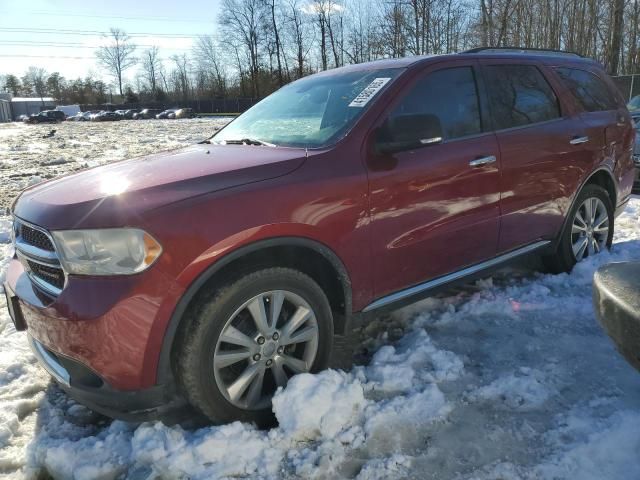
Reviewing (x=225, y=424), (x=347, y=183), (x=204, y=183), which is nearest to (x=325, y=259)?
(x=347, y=183)

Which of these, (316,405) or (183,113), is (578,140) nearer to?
(316,405)

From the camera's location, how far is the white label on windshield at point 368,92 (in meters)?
2.98

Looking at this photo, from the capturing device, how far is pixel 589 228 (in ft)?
14.6

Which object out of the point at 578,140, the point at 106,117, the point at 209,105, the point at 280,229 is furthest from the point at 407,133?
the point at 209,105

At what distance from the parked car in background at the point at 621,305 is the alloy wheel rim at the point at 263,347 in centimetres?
132

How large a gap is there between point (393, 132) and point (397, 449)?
1614 mm

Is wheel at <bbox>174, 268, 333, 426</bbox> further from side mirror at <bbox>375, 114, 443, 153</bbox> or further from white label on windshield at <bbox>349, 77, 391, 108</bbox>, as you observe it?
white label on windshield at <bbox>349, 77, 391, 108</bbox>

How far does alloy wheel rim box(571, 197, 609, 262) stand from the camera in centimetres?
434

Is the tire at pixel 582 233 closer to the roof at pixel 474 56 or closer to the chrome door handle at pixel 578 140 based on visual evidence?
the chrome door handle at pixel 578 140

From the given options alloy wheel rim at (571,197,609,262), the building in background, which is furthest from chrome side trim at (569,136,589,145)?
the building in background

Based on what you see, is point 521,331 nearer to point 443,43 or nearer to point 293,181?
point 293,181

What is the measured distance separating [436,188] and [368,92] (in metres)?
0.71

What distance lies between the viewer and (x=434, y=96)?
127 inches

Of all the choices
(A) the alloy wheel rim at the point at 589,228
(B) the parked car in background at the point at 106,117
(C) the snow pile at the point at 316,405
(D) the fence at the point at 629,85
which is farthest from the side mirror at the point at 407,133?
(B) the parked car in background at the point at 106,117
